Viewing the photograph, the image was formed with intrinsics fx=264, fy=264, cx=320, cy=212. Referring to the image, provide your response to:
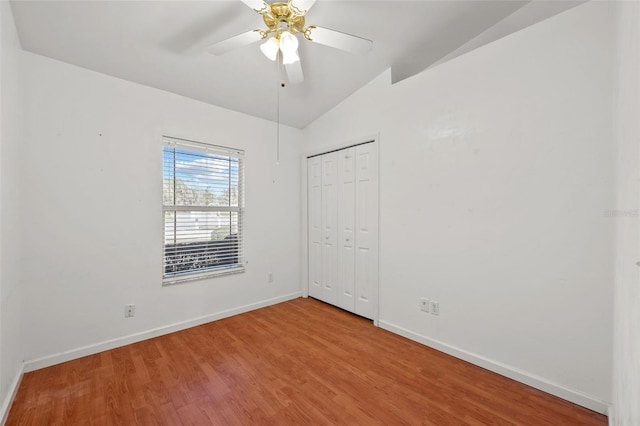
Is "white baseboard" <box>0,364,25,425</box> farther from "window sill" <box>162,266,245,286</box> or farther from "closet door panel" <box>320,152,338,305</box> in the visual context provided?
"closet door panel" <box>320,152,338,305</box>

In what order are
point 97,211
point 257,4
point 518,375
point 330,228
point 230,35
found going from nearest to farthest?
point 257,4
point 518,375
point 230,35
point 97,211
point 330,228

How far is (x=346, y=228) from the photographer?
343 centimetres

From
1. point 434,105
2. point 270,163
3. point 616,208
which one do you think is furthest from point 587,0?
point 270,163

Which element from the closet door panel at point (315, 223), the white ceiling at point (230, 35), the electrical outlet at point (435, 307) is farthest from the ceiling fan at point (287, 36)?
the electrical outlet at point (435, 307)

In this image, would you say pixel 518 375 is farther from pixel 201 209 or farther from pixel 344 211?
pixel 201 209

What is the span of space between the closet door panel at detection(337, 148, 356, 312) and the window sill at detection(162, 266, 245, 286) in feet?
4.32

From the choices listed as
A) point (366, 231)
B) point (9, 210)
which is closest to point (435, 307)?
point (366, 231)

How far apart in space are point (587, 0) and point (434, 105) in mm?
1130

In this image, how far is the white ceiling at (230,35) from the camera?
6.30 feet

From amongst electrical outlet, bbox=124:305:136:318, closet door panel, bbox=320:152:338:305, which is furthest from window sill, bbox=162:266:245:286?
closet door panel, bbox=320:152:338:305

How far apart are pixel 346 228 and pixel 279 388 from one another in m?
1.96

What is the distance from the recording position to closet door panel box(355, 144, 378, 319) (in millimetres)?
3072

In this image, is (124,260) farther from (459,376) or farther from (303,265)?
(459,376)

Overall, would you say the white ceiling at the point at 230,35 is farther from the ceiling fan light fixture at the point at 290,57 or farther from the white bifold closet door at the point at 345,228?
the white bifold closet door at the point at 345,228
